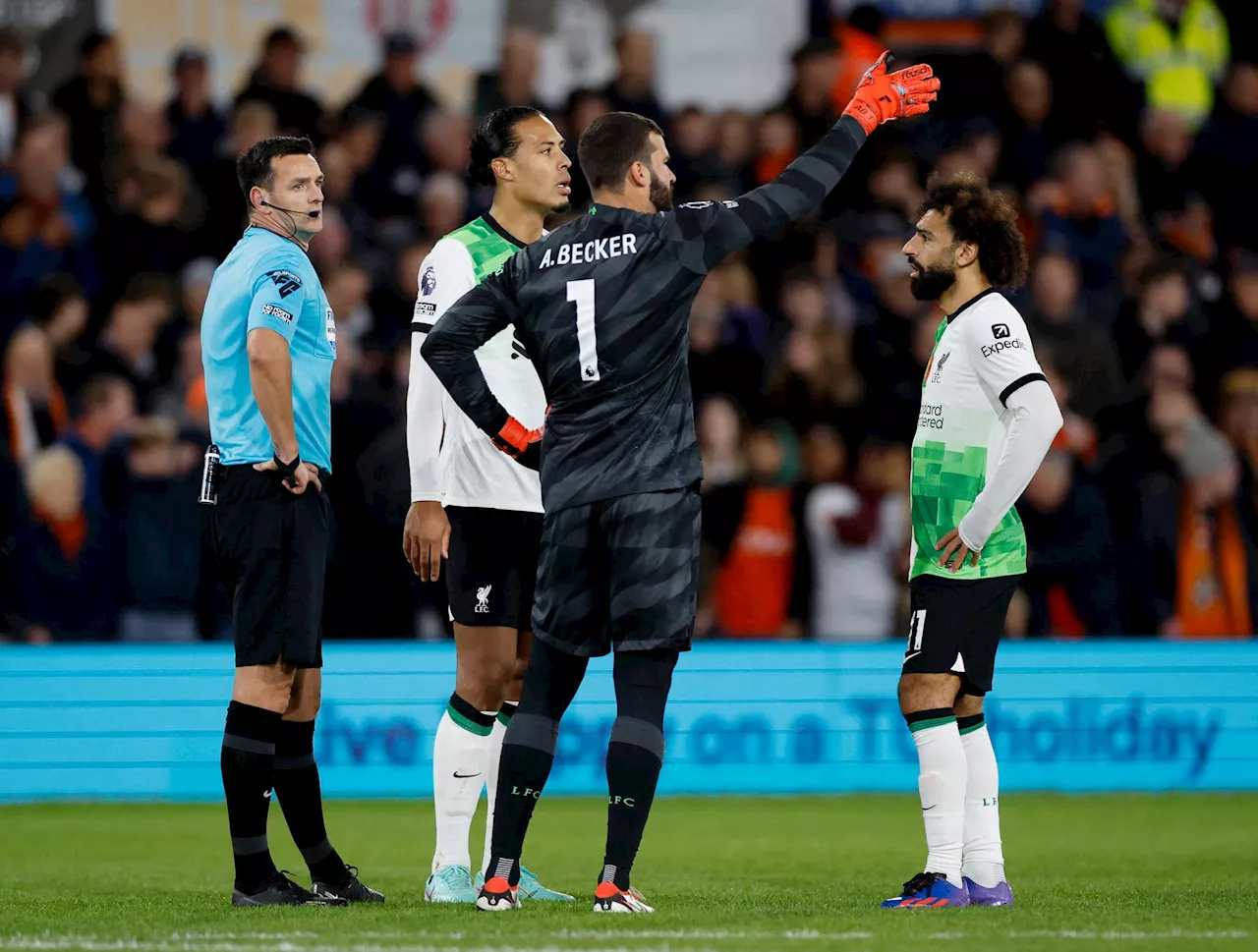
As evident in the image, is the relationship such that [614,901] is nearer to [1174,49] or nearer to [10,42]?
[10,42]

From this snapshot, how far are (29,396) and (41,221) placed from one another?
87.0 inches

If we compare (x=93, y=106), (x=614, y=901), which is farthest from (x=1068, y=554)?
(x=93, y=106)

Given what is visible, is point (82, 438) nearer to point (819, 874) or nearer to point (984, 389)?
point (819, 874)

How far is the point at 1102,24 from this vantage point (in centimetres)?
1659

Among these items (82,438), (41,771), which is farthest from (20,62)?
(41,771)

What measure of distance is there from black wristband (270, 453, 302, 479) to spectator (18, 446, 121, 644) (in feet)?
16.6

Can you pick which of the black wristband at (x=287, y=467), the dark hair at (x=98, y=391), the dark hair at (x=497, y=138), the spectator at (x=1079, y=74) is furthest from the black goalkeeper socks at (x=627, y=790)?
the spectator at (x=1079, y=74)

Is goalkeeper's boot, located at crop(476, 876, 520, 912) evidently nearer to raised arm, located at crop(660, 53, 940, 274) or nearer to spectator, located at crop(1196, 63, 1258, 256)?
raised arm, located at crop(660, 53, 940, 274)

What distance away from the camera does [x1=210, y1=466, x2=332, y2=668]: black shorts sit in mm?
6383

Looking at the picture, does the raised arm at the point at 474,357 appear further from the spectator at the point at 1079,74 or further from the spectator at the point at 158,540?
the spectator at the point at 1079,74

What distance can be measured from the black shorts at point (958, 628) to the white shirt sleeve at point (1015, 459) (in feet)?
0.64

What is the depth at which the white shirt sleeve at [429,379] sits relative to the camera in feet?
22.5

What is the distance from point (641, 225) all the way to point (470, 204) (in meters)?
8.52

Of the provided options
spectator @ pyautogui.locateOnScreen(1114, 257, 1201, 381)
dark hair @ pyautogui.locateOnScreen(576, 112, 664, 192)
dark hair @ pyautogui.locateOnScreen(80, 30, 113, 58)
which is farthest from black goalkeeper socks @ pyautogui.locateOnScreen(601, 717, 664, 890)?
dark hair @ pyautogui.locateOnScreen(80, 30, 113, 58)
